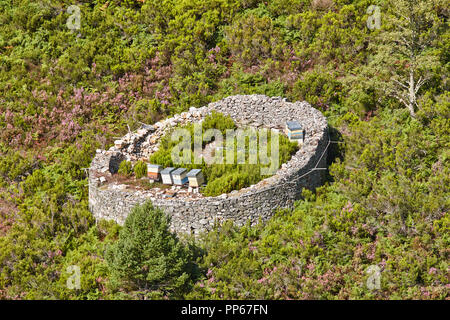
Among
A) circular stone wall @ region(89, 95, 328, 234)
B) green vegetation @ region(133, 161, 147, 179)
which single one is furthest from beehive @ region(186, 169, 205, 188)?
green vegetation @ region(133, 161, 147, 179)

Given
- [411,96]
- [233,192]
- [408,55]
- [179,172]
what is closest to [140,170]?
[179,172]

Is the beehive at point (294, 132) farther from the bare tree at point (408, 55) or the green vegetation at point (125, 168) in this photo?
the green vegetation at point (125, 168)

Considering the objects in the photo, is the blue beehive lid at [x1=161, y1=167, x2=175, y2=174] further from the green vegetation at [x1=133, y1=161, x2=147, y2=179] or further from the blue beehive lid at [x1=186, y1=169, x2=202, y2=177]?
the green vegetation at [x1=133, y1=161, x2=147, y2=179]

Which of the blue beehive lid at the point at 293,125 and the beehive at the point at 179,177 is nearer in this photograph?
the beehive at the point at 179,177

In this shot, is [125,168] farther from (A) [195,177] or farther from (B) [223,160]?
(B) [223,160]

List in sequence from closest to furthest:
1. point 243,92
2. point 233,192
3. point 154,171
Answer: point 233,192
point 154,171
point 243,92

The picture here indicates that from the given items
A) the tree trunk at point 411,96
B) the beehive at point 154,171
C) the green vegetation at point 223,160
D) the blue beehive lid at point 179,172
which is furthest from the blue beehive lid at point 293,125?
the beehive at point 154,171
